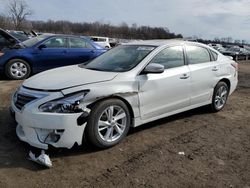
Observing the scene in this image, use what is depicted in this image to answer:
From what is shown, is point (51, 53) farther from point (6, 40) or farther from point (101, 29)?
point (101, 29)

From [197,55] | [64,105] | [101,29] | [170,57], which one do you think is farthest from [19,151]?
[101,29]

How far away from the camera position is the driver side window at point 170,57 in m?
5.28

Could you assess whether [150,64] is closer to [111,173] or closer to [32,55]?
[111,173]

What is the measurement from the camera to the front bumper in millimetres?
3959

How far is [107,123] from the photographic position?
174 inches

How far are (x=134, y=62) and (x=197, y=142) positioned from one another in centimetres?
154

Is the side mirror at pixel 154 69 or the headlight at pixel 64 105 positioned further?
the side mirror at pixel 154 69

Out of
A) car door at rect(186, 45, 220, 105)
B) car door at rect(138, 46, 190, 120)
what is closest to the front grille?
car door at rect(138, 46, 190, 120)

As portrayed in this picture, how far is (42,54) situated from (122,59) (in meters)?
5.13

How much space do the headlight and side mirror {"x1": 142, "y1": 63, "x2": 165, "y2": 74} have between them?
1.26m

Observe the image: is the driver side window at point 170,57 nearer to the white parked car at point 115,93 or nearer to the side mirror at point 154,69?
the white parked car at point 115,93

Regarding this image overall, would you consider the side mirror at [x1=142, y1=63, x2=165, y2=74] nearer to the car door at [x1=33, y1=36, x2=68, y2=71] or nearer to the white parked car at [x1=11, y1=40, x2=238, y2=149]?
the white parked car at [x1=11, y1=40, x2=238, y2=149]

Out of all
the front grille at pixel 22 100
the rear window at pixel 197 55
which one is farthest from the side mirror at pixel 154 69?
the front grille at pixel 22 100

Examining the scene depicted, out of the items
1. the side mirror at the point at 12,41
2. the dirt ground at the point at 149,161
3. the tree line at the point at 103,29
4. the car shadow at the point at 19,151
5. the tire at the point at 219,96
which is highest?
the tree line at the point at 103,29
